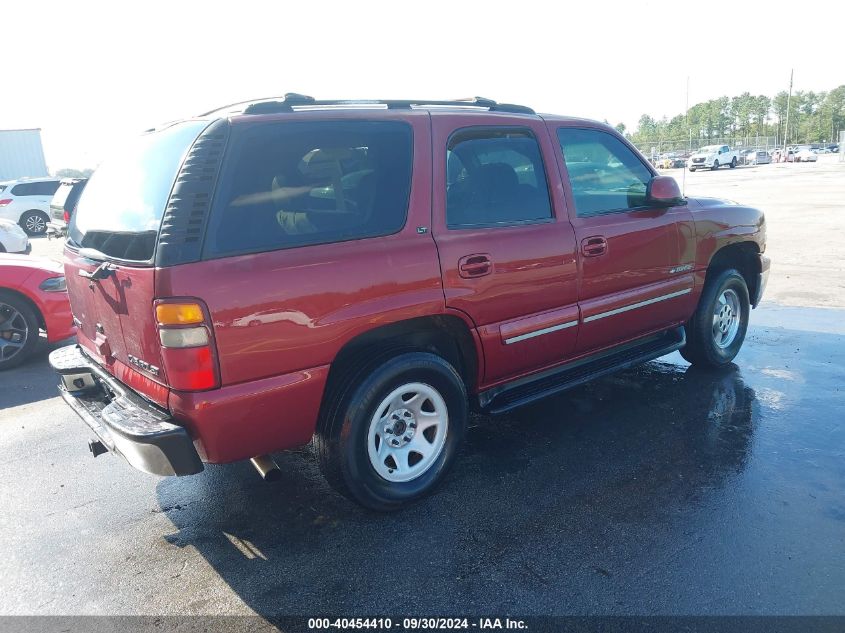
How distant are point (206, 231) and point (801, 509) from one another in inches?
125

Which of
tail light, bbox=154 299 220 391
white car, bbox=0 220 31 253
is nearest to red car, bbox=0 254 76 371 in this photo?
tail light, bbox=154 299 220 391

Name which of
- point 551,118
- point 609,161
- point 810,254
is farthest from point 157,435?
point 810,254

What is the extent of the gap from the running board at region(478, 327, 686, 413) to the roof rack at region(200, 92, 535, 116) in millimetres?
1669

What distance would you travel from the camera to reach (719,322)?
17.3 ft

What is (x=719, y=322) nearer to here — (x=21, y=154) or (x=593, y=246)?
(x=593, y=246)

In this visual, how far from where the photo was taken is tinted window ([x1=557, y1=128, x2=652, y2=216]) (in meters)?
4.07

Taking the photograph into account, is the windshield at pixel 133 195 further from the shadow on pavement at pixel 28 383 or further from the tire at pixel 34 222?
the tire at pixel 34 222

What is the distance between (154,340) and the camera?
8.87ft

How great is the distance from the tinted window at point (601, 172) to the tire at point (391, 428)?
1517 mm

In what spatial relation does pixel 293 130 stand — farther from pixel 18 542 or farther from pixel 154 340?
pixel 18 542

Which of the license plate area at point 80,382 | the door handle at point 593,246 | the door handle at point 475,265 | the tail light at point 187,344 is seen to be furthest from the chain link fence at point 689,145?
the tail light at point 187,344

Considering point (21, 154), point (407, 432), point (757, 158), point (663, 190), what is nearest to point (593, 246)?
point (663, 190)

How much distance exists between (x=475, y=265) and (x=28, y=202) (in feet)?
66.8

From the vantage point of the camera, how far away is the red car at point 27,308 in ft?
19.6
